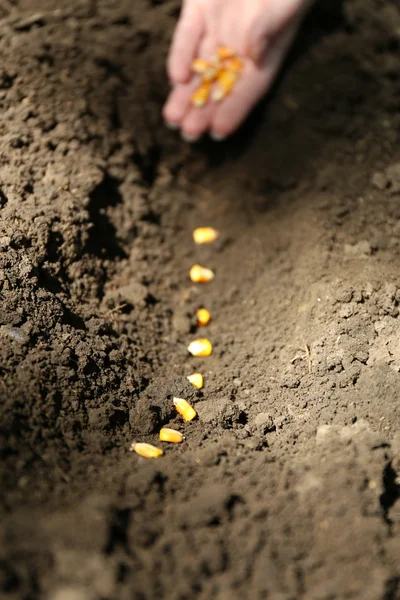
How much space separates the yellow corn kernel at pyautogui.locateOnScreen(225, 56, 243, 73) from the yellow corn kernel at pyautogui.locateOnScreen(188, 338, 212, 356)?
4.75ft

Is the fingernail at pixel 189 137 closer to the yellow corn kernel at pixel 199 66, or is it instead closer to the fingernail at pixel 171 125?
the fingernail at pixel 171 125

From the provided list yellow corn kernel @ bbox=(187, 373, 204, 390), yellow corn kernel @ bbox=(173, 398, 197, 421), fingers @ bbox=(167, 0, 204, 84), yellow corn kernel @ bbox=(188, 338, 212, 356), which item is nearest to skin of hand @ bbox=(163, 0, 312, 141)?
fingers @ bbox=(167, 0, 204, 84)

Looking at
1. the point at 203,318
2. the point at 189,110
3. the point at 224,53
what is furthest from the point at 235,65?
the point at 203,318

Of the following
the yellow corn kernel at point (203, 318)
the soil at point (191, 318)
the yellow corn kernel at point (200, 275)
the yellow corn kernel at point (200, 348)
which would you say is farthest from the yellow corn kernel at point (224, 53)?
the yellow corn kernel at point (200, 348)

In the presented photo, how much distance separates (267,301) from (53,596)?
139 cm

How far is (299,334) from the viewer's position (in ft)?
7.01

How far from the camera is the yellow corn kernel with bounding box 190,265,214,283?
8.25 ft

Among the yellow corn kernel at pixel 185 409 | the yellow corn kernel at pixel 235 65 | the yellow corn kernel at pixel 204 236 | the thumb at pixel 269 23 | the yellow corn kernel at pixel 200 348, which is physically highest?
the thumb at pixel 269 23

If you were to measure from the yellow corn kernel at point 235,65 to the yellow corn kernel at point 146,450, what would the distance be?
A: 196cm

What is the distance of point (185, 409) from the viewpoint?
6.41 ft

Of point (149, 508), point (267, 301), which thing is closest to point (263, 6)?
point (267, 301)

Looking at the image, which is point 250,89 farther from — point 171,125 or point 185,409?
point 185,409

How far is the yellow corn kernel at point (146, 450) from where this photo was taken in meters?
1.78

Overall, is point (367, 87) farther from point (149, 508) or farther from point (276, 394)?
point (149, 508)
